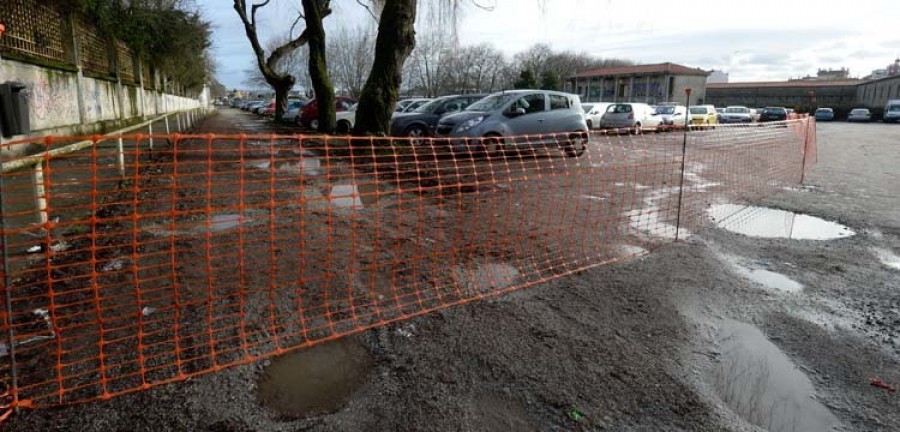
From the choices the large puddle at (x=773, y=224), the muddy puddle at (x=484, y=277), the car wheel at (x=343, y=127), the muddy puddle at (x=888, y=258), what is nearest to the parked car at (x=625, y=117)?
the car wheel at (x=343, y=127)

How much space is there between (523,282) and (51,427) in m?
3.31

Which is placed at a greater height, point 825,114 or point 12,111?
point 825,114

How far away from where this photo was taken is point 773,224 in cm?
703

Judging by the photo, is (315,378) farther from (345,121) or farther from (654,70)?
(654,70)

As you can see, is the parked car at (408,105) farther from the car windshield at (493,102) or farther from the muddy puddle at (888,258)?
the muddy puddle at (888,258)

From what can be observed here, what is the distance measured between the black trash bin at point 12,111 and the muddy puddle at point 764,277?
18.2 feet

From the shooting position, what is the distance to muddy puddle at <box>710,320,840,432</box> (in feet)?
9.10

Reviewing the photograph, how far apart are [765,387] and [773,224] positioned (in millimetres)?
4747

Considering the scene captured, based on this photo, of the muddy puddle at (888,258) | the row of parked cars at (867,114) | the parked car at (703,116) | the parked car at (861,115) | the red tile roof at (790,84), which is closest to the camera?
the muddy puddle at (888,258)

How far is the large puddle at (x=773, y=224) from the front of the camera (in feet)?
21.3

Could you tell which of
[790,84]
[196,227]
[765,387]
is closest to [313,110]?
[196,227]

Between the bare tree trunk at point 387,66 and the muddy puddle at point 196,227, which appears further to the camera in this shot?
the bare tree trunk at point 387,66

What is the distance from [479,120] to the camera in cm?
1214

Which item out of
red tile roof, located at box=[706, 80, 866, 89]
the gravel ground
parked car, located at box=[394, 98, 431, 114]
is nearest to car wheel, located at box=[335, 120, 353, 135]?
parked car, located at box=[394, 98, 431, 114]
